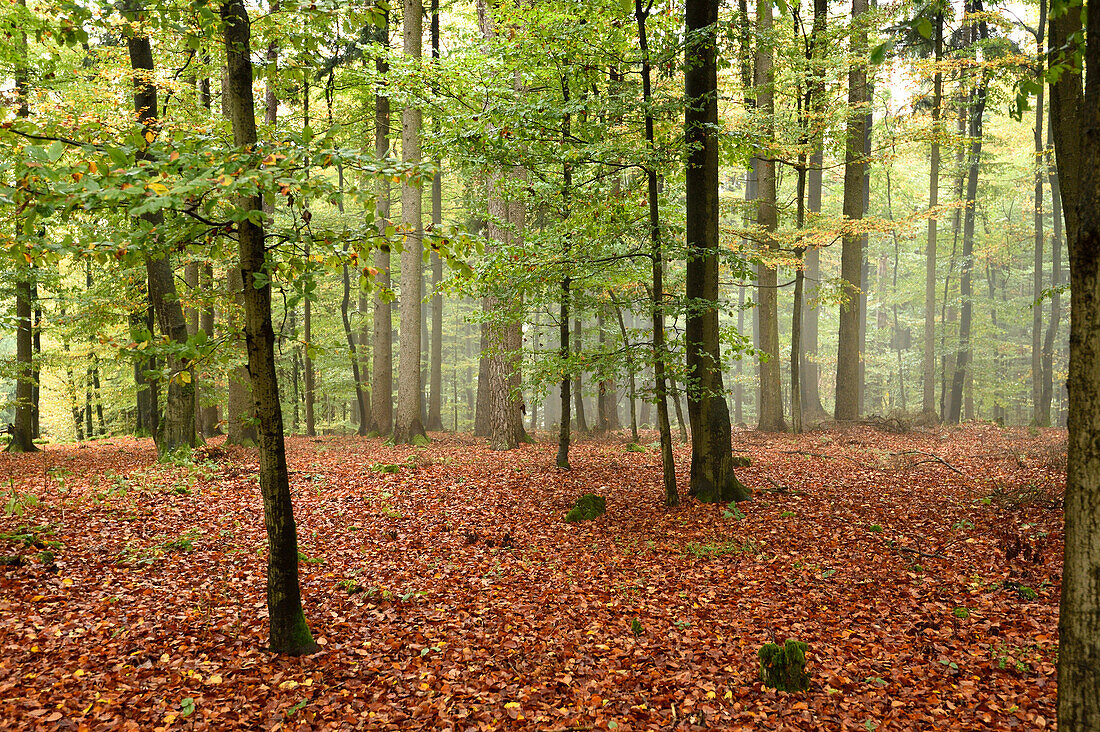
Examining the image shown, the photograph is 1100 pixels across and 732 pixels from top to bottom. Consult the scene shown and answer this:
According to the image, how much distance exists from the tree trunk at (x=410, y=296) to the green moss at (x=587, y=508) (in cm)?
705

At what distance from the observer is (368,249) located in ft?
12.8

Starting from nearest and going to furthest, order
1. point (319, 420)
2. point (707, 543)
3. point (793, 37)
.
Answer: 1. point (707, 543)
2. point (793, 37)
3. point (319, 420)

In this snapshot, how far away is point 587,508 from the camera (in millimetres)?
9203

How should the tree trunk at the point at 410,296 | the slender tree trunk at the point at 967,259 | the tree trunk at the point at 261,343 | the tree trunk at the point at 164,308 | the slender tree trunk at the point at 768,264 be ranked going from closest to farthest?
the tree trunk at the point at 261,343, the tree trunk at the point at 164,308, the tree trunk at the point at 410,296, the slender tree trunk at the point at 768,264, the slender tree trunk at the point at 967,259

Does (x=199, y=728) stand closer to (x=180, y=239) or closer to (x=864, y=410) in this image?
(x=180, y=239)

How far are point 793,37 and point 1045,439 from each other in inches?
464

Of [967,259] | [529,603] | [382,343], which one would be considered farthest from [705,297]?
[967,259]

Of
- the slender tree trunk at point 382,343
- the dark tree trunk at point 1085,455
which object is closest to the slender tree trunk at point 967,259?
the slender tree trunk at point 382,343

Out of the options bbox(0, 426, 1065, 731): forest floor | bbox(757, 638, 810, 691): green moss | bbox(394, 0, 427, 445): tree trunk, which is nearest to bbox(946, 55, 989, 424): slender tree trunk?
bbox(0, 426, 1065, 731): forest floor

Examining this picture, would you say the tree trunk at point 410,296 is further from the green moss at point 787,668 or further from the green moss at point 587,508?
the green moss at point 787,668

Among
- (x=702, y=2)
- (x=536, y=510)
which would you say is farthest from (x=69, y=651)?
(x=702, y=2)

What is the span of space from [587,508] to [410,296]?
803 centimetres

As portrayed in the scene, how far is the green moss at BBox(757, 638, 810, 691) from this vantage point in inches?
185

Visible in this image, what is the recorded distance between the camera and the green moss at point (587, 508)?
29.8ft
